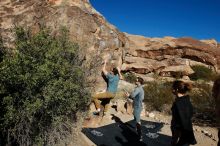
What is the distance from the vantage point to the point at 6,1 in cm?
1159

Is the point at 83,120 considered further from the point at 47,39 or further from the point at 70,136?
the point at 47,39

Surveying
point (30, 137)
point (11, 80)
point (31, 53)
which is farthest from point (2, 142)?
point (31, 53)

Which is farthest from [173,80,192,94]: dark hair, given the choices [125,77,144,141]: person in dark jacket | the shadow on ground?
the shadow on ground

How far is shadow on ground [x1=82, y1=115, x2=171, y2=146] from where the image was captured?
766 cm

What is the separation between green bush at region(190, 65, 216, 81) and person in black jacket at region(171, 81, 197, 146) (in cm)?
2070

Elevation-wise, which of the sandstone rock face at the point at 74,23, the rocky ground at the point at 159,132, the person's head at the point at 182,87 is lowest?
the rocky ground at the point at 159,132

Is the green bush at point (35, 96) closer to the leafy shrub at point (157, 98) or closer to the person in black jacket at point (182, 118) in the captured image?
the person in black jacket at point (182, 118)

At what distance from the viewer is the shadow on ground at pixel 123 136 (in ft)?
25.1

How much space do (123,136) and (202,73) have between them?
19.7 meters

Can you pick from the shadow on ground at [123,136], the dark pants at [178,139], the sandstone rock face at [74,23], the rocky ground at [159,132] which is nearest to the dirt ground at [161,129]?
the rocky ground at [159,132]

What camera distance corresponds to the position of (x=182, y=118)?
5.02 meters

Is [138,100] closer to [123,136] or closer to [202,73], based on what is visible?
[123,136]

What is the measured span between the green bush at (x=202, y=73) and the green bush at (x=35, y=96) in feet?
63.3

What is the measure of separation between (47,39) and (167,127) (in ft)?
14.3
